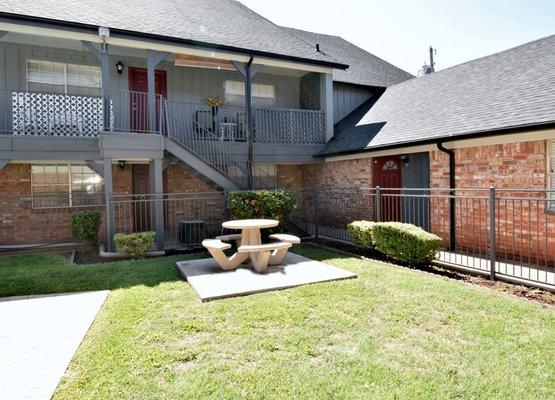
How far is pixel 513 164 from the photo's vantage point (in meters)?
7.44

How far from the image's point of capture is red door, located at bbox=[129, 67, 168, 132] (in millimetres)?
10945

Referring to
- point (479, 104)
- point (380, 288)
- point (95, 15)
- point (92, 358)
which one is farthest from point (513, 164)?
point (95, 15)

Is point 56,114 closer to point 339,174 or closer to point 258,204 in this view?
point 258,204

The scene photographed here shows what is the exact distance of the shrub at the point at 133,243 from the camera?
26.3ft

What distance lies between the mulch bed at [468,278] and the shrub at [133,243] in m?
4.26

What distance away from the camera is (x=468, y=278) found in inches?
246

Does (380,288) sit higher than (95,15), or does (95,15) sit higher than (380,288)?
(95,15)

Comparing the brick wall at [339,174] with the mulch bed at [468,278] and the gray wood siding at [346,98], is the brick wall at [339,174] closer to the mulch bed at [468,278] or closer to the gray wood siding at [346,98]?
the gray wood siding at [346,98]

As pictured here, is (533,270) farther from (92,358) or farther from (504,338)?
(92,358)

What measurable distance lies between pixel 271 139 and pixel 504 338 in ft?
30.2

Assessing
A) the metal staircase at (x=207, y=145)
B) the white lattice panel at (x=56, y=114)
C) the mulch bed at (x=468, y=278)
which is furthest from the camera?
the metal staircase at (x=207, y=145)

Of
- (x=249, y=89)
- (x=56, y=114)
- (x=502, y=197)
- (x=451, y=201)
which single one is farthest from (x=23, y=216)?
(x=502, y=197)

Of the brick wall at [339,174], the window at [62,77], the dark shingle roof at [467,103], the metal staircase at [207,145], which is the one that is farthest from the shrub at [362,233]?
the window at [62,77]

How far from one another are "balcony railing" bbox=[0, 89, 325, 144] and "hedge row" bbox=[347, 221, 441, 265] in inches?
210
